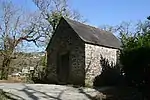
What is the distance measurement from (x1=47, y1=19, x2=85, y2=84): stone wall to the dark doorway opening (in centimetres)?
33

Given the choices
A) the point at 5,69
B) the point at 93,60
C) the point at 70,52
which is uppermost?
the point at 70,52

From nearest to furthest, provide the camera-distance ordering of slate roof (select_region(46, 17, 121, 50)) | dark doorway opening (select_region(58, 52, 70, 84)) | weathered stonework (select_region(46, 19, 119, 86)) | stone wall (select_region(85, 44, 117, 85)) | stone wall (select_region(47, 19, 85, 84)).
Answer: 1. stone wall (select_region(85, 44, 117, 85))
2. weathered stonework (select_region(46, 19, 119, 86))
3. stone wall (select_region(47, 19, 85, 84))
4. slate roof (select_region(46, 17, 121, 50))
5. dark doorway opening (select_region(58, 52, 70, 84))

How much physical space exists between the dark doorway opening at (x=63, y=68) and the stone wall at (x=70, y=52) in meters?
0.33

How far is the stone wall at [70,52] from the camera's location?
21297mm

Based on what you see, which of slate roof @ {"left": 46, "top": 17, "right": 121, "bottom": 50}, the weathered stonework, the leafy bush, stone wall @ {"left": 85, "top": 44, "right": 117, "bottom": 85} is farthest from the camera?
the leafy bush

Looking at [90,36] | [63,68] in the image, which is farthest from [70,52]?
[90,36]

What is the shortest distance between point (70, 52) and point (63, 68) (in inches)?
80.5

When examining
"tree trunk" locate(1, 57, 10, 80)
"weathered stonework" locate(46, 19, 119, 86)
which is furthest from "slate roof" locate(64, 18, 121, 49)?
"tree trunk" locate(1, 57, 10, 80)

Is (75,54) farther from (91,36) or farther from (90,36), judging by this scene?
(91,36)

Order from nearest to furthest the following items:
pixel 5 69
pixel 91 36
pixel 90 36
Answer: pixel 90 36
pixel 91 36
pixel 5 69

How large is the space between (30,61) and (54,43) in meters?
6.86

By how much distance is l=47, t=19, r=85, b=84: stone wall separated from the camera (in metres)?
21.3

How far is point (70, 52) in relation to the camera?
22375 millimetres

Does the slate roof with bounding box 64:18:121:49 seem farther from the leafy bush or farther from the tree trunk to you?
the tree trunk
